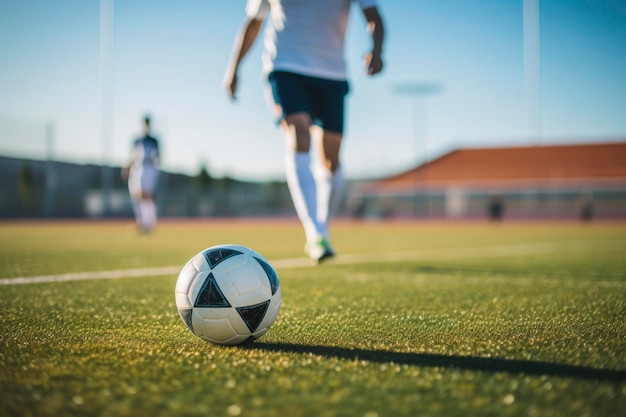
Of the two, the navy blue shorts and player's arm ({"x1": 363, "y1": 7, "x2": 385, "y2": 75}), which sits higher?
player's arm ({"x1": 363, "y1": 7, "x2": 385, "y2": 75})

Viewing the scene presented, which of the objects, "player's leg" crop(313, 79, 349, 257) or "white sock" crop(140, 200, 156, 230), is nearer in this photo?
"player's leg" crop(313, 79, 349, 257)

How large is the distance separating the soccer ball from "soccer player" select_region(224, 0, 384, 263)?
82.1 inches

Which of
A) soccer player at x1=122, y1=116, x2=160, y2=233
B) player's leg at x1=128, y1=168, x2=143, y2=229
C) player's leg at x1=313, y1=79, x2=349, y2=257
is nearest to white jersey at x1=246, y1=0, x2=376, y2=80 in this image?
player's leg at x1=313, y1=79, x2=349, y2=257

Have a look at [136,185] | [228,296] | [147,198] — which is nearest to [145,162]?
[136,185]

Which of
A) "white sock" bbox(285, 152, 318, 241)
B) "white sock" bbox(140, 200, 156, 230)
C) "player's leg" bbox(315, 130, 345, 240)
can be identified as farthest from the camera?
"white sock" bbox(140, 200, 156, 230)

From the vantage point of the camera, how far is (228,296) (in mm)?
1807

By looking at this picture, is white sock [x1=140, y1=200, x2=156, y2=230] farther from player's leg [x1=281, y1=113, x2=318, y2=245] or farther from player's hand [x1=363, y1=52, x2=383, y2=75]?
player's hand [x1=363, y1=52, x2=383, y2=75]

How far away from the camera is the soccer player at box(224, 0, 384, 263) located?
3.95m

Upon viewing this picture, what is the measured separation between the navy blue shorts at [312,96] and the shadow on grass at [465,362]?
2.48 metres

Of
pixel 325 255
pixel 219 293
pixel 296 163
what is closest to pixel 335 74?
pixel 296 163

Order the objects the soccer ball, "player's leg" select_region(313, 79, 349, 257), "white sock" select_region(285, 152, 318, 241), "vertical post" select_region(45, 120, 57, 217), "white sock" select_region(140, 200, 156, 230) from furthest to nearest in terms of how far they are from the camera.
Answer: "vertical post" select_region(45, 120, 57, 217) → "white sock" select_region(140, 200, 156, 230) → "player's leg" select_region(313, 79, 349, 257) → "white sock" select_region(285, 152, 318, 241) → the soccer ball

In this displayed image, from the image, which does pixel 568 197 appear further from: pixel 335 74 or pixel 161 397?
pixel 161 397

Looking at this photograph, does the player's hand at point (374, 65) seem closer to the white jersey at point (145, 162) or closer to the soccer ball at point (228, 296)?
the soccer ball at point (228, 296)

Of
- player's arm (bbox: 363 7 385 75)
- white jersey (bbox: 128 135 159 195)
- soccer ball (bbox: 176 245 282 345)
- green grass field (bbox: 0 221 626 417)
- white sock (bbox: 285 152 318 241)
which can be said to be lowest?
green grass field (bbox: 0 221 626 417)
